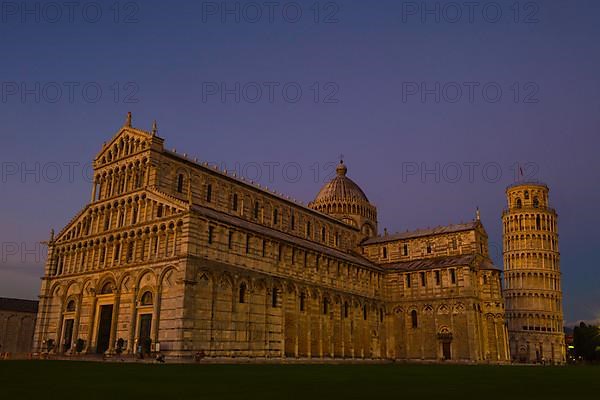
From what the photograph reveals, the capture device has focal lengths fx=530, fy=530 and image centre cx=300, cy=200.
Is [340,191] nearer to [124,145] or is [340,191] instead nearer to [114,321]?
[124,145]

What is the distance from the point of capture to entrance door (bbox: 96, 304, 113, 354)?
45750mm

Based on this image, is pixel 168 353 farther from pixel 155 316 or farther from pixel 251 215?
pixel 251 215

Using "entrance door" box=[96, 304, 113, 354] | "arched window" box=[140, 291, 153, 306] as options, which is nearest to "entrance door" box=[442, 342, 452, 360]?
"arched window" box=[140, 291, 153, 306]

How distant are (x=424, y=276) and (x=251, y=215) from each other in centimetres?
2353

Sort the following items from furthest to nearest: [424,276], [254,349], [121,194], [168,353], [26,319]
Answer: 1. [26,319]
2. [424,276]
3. [121,194]
4. [254,349]
5. [168,353]

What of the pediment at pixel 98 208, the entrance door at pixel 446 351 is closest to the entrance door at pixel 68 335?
the pediment at pixel 98 208

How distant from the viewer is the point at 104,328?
46.5m

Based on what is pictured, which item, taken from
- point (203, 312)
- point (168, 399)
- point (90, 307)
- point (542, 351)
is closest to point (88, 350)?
point (90, 307)

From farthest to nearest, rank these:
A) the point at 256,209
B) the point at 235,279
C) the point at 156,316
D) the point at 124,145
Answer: the point at 256,209 → the point at 124,145 → the point at 235,279 → the point at 156,316

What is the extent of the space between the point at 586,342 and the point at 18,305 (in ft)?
317

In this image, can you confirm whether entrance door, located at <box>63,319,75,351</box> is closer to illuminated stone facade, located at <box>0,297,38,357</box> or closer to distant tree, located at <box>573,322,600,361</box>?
illuminated stone facade, located at <box>0,297,38,357</box>

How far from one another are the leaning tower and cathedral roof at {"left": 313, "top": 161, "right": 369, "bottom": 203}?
118ft

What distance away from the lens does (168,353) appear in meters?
39.5

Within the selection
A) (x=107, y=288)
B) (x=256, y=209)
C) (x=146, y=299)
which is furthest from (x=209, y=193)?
(x=146, y=299)
